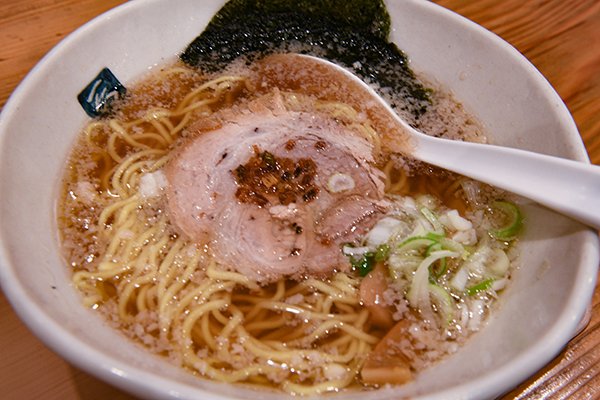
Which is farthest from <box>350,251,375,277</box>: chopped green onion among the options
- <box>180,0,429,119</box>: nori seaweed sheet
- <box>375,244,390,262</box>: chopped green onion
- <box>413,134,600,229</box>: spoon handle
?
<box>180,0,429,119</box>: nori seaweed sheet

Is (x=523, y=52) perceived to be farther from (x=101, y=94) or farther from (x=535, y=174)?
(x=101, y=94)

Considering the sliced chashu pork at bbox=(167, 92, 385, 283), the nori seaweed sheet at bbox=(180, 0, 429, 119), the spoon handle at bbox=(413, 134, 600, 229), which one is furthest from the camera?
the nori seaweed sheet at bbox=(180, 0, 429, 119)

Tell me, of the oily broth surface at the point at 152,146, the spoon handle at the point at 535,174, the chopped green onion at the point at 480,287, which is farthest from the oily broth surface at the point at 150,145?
the chopped green onion at the point at 480,287

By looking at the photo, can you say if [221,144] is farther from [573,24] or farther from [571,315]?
[573,24]

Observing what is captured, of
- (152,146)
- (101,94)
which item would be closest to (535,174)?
(152,146)

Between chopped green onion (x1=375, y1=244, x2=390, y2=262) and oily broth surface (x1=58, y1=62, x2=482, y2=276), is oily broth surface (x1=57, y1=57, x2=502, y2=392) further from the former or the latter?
chopped green onion (x1=375, y1=244, x2=390, y2=262)

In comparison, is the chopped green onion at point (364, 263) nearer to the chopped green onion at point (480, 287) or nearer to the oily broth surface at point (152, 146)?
the oily broth surface at point (152, 146)

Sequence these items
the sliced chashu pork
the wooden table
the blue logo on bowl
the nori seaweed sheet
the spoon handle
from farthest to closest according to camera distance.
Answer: the nori seaweed sheet → the blue logo on bowl → the sliced chashu pork → the wooden table → the spoon handle
